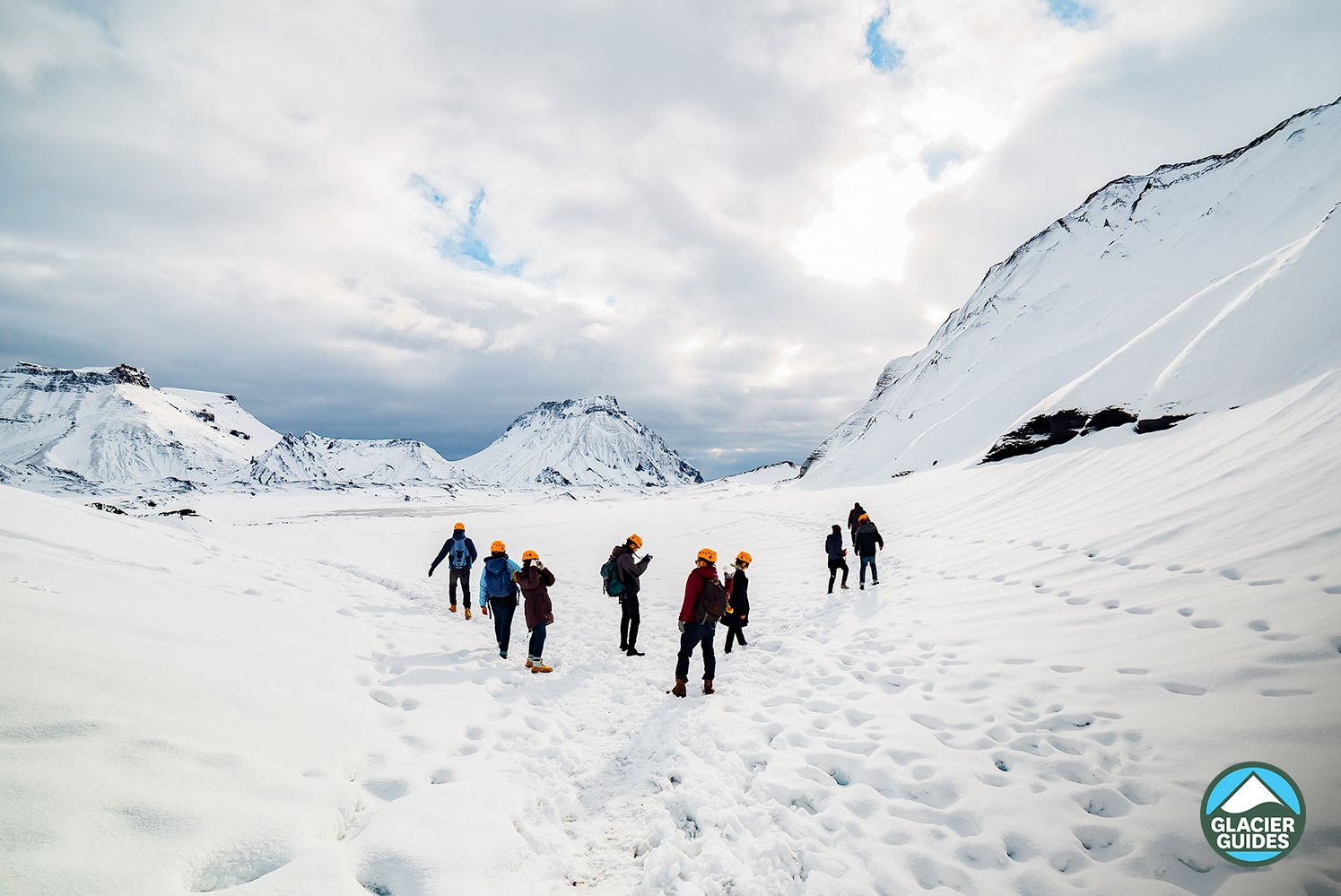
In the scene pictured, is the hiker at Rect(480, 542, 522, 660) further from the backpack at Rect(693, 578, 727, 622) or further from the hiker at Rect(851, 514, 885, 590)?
the hiker at Rect(851, 514, 885, 590)

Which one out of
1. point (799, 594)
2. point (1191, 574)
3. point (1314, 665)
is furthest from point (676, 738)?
point (1191, 574)

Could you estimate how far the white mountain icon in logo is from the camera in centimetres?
436

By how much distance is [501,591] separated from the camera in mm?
9617

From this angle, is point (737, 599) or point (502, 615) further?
point (737, 599)

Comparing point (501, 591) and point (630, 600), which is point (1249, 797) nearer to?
point (630, 600)

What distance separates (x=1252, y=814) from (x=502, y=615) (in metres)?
9.99

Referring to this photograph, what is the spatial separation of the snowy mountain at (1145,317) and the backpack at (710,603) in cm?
2135

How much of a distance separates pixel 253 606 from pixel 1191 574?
17.3 metres

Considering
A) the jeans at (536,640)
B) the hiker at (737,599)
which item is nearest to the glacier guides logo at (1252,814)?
the hiker at (737,599)

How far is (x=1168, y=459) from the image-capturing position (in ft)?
53.3

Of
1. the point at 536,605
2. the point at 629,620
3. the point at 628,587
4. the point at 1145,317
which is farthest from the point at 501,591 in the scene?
the point at 1145,317

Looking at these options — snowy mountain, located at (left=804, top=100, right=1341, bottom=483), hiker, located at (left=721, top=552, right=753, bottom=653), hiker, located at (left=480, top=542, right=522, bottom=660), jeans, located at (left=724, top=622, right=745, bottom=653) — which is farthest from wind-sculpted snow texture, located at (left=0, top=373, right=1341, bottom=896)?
snowy mountain, located at (left=804, top=100, right=1341, bottom=483)

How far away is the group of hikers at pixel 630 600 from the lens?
26.9ft

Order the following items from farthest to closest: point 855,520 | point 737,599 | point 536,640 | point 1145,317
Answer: point 1145,317 < point 855,520 < point 737,599 < point 536,640
